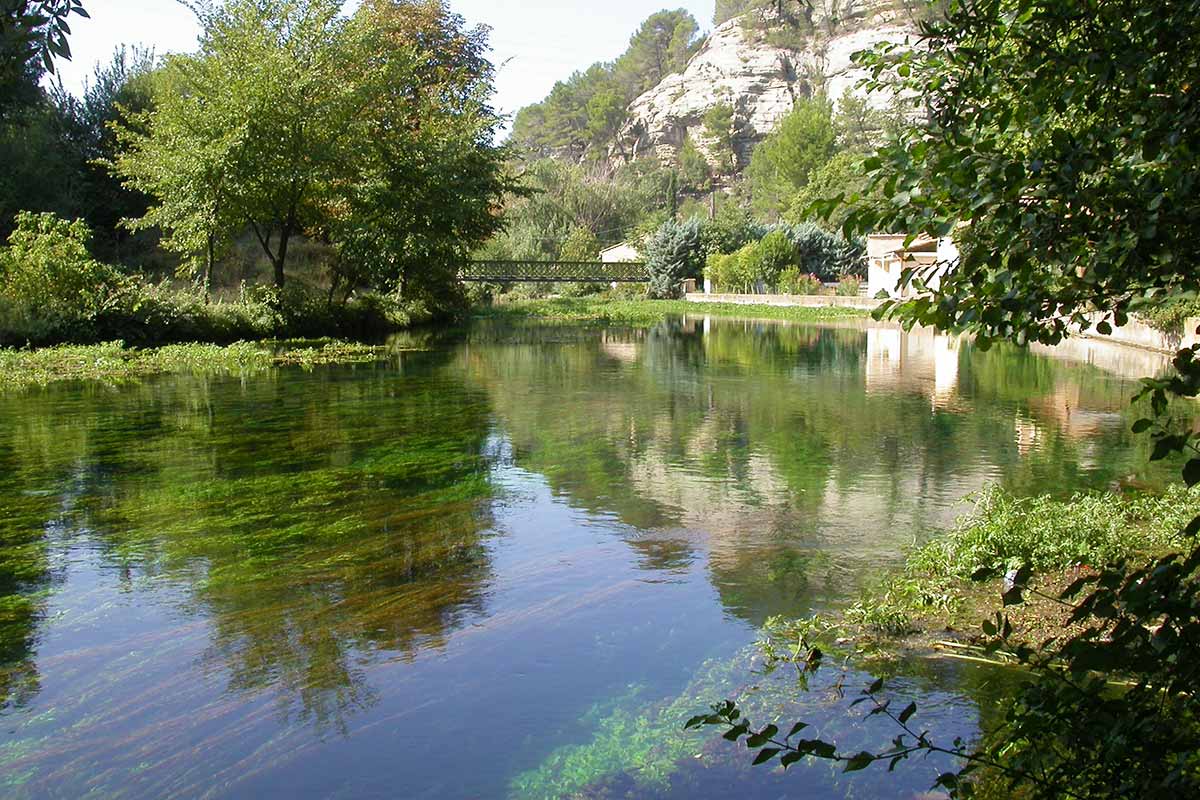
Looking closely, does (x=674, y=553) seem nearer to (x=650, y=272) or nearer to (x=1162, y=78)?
(x=1162, y=78)

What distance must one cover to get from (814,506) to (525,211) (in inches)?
2925

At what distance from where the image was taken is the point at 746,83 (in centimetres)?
13162

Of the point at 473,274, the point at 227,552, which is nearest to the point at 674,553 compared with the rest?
the point at 227,552

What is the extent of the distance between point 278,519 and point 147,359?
565 inches

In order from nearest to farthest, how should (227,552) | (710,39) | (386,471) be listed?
(227,552)
(386,471)
(710,39)

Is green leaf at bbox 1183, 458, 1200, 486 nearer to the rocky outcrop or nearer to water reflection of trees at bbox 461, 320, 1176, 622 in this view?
water reflection of trees at bbox 461, 320, 1176, 622

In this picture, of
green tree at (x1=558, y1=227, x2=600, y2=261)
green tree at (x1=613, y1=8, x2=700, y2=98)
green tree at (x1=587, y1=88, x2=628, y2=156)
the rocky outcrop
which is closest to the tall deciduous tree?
green tree at (x1=558, y1=227, x2=600, y2=261)

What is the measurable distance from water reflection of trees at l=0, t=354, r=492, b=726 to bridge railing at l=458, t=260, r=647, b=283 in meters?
41.3

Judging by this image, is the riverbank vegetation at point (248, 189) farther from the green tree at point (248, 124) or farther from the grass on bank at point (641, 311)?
the grass on bank at point (641, 311)

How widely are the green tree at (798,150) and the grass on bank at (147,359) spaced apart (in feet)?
240

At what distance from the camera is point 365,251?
32812 millimetres

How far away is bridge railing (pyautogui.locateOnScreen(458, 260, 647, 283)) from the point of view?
58.7 m

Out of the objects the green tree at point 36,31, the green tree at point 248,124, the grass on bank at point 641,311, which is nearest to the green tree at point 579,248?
the grass on bank at point 641,311

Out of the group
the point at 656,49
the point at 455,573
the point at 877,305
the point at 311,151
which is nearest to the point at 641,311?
the point at 877,305
